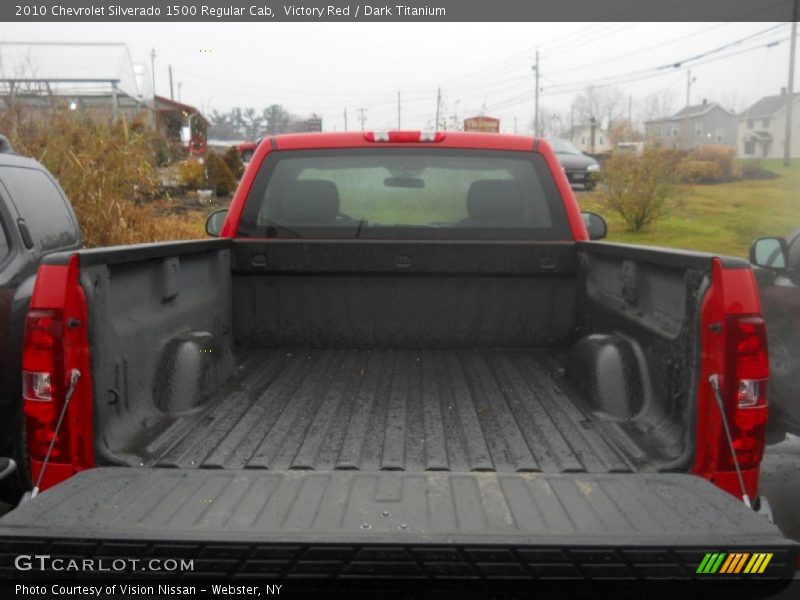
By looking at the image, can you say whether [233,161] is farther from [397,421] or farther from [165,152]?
[397,421]

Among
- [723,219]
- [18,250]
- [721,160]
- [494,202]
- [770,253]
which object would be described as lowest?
[723,219]

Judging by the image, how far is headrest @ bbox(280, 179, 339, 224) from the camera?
14.8 ft

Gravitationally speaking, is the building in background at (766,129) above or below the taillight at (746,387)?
above

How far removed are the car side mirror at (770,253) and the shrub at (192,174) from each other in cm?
1474

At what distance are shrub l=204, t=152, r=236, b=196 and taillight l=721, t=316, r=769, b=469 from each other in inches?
740

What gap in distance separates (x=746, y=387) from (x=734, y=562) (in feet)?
2.38

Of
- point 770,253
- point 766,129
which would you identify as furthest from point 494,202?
point 766,129

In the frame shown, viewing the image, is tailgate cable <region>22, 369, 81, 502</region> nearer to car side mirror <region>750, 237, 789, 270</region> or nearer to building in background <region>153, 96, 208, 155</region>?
car side mirror <region>750, 237, 789, 270</region>

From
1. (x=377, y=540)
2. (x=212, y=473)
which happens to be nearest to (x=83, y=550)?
(x=212, y=473)

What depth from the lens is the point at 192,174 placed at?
1914 cm

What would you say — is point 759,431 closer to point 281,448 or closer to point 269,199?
point 281,448

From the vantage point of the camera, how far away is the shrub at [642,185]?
1795 centimetres

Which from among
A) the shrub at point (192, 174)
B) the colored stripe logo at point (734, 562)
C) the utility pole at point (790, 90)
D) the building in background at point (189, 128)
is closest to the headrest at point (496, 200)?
the colored stripe logo at point (734, 562)

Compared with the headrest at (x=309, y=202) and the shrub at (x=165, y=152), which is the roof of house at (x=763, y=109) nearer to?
the shrub at (x=165, y=152)
